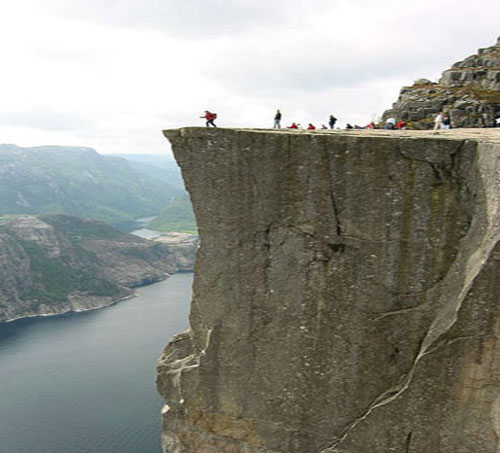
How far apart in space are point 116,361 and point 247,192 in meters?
93.2

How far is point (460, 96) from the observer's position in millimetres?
33531

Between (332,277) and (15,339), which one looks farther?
(15,339)

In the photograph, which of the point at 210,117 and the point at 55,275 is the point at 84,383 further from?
the point at 55,275

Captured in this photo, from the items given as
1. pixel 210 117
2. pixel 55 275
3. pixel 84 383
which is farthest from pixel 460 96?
pixel 55 275

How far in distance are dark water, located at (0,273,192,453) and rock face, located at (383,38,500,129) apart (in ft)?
197

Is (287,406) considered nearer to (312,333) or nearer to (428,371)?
(312,333)

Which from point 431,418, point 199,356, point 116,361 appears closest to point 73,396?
point 116,361

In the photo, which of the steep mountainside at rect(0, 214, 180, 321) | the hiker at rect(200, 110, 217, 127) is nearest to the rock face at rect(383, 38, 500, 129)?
the hiker at rect(200, 110, 217, 127)

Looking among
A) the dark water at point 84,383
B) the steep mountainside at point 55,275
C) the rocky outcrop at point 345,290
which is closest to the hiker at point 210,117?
the rocky outcrop at point 345,290

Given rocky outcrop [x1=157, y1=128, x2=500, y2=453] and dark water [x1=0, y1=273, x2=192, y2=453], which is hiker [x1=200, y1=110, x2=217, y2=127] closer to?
rocky outcrop [x1=157, y1=128, x2=500, y2=453]

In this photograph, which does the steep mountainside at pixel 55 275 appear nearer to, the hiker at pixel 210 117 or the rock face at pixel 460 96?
the rock face at pixel 460 96

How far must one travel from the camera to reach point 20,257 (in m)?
182

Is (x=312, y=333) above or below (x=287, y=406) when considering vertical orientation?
above

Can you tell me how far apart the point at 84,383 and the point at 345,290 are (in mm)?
87191
